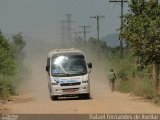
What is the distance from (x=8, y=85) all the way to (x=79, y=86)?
658 centimetres

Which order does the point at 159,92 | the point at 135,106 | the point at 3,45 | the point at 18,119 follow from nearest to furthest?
the point at 18,119, the point at 135,106, the point at 159,92, the point at 3,45

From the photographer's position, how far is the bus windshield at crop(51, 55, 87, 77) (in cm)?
3173

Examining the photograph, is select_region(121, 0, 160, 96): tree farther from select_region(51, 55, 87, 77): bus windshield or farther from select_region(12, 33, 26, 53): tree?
select_region(12, 33, 26, 53): tree

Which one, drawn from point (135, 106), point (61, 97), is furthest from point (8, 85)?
point (135, 106)

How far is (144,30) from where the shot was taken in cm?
2827

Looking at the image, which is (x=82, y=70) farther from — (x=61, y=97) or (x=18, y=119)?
(x=18, y=119)

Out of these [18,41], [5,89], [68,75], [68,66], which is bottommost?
[5,89]

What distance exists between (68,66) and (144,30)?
18.6 feet

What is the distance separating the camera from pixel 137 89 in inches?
1350

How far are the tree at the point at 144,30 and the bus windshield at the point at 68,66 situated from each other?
3635 millimetres

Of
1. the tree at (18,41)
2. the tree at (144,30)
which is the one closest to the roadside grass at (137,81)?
the tree at (144,30)

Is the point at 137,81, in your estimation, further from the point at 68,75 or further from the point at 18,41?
the point at 18,41

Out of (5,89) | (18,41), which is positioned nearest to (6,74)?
(5,89)

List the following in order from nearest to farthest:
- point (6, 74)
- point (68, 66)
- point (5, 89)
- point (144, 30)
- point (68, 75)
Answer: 1. point (144, 30)
2. point (68, 75)
3. point (68, 66)
4. point (5, 89)
5. point (6, 74)
